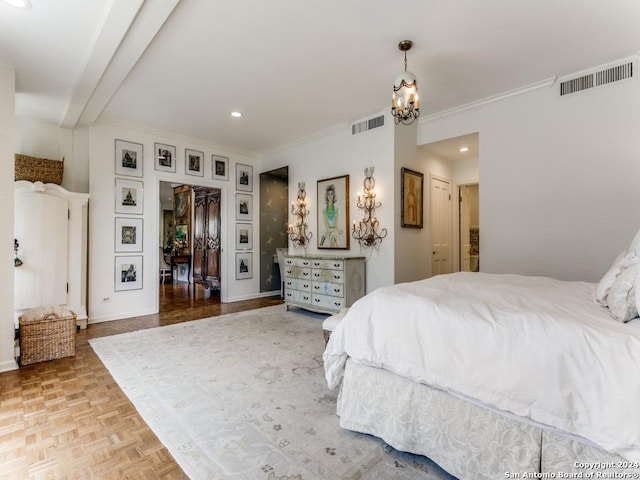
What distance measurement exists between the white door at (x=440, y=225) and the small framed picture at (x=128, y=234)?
15.5ft

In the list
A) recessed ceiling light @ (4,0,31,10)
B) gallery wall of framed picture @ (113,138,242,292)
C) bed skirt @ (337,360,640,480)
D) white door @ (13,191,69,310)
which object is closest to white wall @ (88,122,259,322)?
gallery wall of framed picture @ (113,138,242,292)

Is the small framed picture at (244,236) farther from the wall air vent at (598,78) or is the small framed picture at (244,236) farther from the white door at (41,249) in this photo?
the wall air vent at (598,78)

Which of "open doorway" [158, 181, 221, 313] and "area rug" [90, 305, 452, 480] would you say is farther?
"open doorway" [158, 181, 221, 313]

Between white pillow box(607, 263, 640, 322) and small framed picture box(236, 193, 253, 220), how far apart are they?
5.65m

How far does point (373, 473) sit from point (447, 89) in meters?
3.92

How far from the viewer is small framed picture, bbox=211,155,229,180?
5.88 m

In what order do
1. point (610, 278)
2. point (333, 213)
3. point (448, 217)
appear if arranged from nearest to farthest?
point (610, 278), point (333, 213), point (448, 217)

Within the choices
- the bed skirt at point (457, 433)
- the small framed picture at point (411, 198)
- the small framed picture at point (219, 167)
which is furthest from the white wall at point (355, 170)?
the bed skirt at point (457, 433)

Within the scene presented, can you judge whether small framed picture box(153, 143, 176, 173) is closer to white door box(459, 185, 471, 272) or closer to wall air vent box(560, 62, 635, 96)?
white door box(459, 185, 471, 272)

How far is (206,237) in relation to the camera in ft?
23.4

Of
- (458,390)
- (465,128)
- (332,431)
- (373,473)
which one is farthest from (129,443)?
(465,128)

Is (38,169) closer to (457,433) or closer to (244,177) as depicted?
(244,177)

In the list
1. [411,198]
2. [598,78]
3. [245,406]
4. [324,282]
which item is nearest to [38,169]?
[324,282]

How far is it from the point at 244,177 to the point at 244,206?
582 mm
